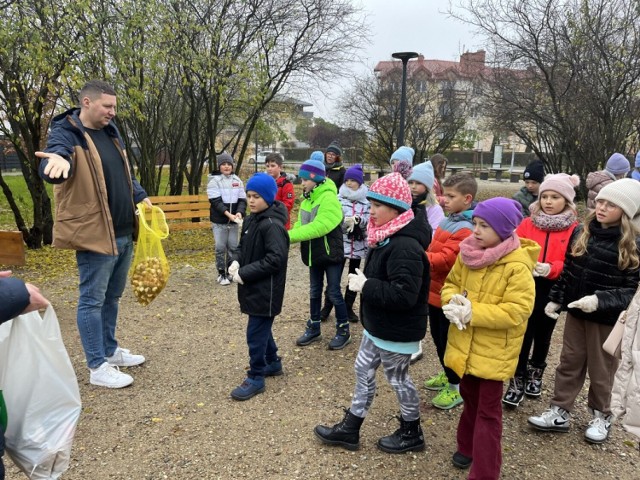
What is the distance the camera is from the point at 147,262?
3.96 m

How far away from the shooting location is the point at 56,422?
7.22ft

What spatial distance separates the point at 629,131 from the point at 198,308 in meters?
11.1

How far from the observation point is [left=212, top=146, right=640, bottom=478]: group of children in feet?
8.48

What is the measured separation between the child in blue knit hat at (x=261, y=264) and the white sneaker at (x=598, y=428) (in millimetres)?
2221

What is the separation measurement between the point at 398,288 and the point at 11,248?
384 centimetres

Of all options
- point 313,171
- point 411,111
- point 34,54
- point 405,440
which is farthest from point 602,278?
point 411,111

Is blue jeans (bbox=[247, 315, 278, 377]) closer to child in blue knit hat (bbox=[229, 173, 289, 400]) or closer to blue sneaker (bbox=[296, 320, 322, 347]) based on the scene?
child in blue knit hat (bbox=[229, 173, 289, 400])

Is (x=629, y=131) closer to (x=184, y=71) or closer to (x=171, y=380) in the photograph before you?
(x=184, y=71)

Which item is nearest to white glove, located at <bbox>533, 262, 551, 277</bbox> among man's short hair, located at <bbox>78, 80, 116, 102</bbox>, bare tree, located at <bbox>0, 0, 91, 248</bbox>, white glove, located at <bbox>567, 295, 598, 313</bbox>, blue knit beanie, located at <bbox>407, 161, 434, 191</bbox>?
white glove, located at <bbox>567, 295, 598, 313</bbox>

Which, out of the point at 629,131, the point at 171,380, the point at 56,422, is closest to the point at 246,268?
the point at 171,380

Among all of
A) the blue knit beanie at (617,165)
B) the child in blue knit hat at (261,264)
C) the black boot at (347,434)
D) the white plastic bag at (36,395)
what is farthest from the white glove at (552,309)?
the blue knit beanie at (617,165)

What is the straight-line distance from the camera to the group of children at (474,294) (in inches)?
102

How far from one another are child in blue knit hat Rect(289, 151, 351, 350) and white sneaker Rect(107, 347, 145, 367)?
4.76 ft

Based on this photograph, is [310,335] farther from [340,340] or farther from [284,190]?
[284,190]
